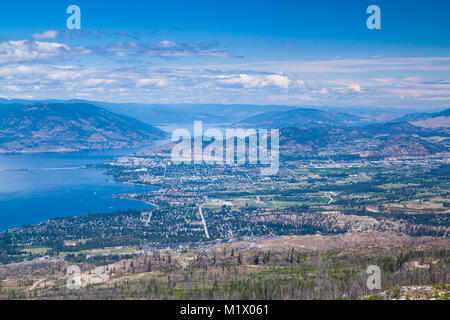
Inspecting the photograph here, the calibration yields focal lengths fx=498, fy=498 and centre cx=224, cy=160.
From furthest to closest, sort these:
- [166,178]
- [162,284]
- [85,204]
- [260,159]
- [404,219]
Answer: [260,159] < [166,178] < [85,204] < [404,219] < [162,284]

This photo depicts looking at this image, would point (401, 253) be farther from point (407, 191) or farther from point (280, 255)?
point (407, 191)

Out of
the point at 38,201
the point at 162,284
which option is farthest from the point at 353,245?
the point at 38,201

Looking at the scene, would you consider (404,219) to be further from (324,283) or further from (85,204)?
(85,204)

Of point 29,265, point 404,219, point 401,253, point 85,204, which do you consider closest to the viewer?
point 401,253

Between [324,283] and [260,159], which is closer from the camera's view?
[324,283]
